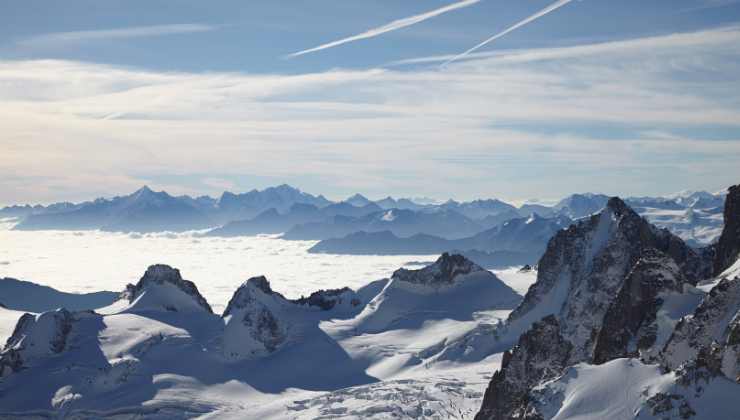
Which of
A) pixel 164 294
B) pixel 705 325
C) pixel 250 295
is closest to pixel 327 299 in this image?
pixel 250 295

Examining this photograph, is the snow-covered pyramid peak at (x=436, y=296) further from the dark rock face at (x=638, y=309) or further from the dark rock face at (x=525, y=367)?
the dark rock face at (x=638, y=309)

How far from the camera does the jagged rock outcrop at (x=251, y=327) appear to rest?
503 feet

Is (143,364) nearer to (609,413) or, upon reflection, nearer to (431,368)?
(431,368)

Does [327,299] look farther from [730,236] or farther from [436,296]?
[730,236]

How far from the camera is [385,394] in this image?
116688mm

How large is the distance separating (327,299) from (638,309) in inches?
4750

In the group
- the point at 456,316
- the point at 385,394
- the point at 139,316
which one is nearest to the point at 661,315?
the point at 385,394

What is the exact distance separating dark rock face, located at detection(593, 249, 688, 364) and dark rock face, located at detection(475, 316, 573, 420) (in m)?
4.95

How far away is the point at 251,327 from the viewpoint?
157000 millimetres

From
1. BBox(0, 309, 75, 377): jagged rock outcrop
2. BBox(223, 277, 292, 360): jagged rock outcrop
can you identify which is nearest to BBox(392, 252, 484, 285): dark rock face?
BBox(223, 277, 292, 360): jagged rock outcrop

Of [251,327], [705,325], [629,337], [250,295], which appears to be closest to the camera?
[705,325]

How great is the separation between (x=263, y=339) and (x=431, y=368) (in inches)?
1654

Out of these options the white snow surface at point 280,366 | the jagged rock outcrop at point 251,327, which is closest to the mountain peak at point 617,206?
the white snow surface at point 280,366

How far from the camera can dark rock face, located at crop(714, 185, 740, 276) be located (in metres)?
80.9
